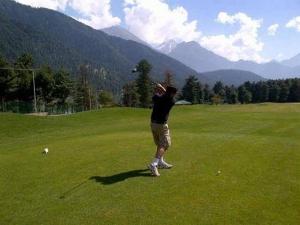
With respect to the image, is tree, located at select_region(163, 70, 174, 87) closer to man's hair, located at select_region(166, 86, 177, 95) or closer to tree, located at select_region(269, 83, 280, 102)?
man's hair, located at select_region(166, 86, 177, 95)

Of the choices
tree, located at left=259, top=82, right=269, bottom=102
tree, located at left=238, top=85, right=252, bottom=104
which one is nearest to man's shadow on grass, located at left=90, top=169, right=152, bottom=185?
tree, located at left=238, top=85, right=252, bottom=104

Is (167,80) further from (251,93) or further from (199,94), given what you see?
(251,93)

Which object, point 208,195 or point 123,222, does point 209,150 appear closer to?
point 208,195

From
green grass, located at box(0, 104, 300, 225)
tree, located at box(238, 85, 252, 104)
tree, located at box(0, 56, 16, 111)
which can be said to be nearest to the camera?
green grass, located at box(0, 104, 300, 225)

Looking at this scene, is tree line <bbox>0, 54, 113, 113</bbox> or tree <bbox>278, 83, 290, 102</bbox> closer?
tree line <bbox>0, 54, 113, 113</bbox>

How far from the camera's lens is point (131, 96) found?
482 feet

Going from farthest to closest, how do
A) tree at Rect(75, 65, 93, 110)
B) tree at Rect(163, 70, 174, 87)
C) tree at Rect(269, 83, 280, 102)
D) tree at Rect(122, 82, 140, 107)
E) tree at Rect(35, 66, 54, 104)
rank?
tree at Rect(269, 83, 280, 102)
tree at Rect(122, 82, 140, 107)
tree at Rect(75, 65, 93, 110)
tree at Rect(35, 66, 54, 104)
tree at Rect(163, 70, 174, 87)

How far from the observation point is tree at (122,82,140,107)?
143m

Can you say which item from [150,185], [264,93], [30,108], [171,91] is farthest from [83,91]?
[150,185]

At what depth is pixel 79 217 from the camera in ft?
33.2

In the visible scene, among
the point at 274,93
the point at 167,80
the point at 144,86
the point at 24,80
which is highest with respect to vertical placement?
the point at 24,80

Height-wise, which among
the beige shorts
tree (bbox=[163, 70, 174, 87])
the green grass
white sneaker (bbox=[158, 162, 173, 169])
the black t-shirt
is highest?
tree (bbox=[163, 70, 174, 87])

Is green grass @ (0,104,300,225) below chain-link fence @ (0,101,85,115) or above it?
above

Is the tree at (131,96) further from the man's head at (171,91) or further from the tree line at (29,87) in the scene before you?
the man's head at (171,91)
